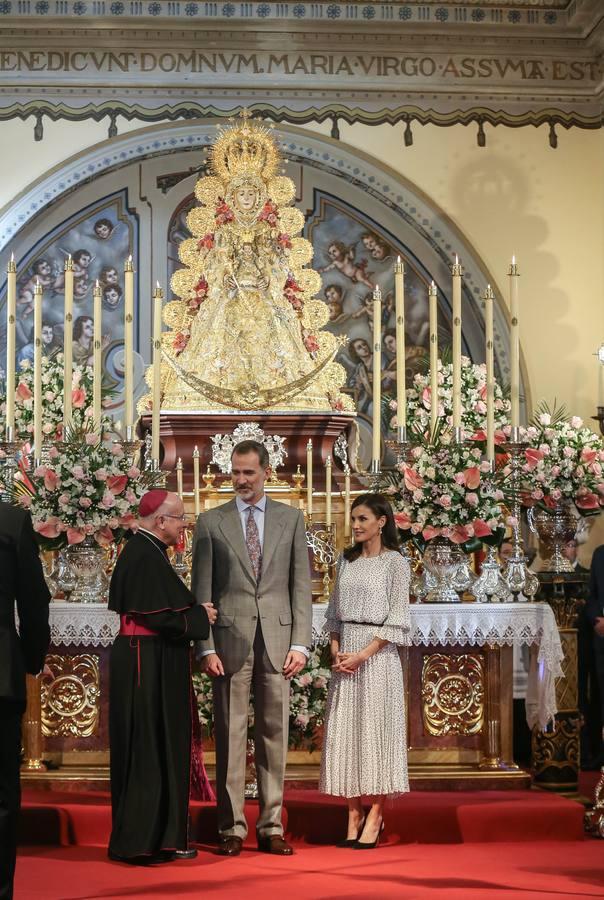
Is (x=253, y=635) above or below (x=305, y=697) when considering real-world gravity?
above

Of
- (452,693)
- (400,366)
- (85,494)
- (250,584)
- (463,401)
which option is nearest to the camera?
(250,584)

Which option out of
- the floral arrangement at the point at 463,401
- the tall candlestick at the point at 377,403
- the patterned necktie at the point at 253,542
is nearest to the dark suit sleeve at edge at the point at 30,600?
the patterned necktie at the point at 253,542

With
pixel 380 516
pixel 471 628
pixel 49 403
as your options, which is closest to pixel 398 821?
pixel 471 628

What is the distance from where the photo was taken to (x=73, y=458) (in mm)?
6746

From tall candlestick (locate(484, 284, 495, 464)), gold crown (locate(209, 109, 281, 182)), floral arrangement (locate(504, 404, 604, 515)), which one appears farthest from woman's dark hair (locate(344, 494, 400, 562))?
gold crown (locate(209, 109, 281, 182))

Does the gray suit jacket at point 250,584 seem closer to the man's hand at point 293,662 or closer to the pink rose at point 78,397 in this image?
the man's hand at point 293,662

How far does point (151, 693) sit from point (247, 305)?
12.1 feet

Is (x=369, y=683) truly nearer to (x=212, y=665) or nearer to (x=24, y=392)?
(x=212, y=665)

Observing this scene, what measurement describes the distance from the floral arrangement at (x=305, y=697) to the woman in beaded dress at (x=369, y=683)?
70cm

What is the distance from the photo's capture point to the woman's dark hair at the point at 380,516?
6.03 m

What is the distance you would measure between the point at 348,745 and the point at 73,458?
2.01m

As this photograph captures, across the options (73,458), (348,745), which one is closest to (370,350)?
(73,458)

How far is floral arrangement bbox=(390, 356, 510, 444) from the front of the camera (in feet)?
31.8

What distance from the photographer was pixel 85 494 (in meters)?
6.69
